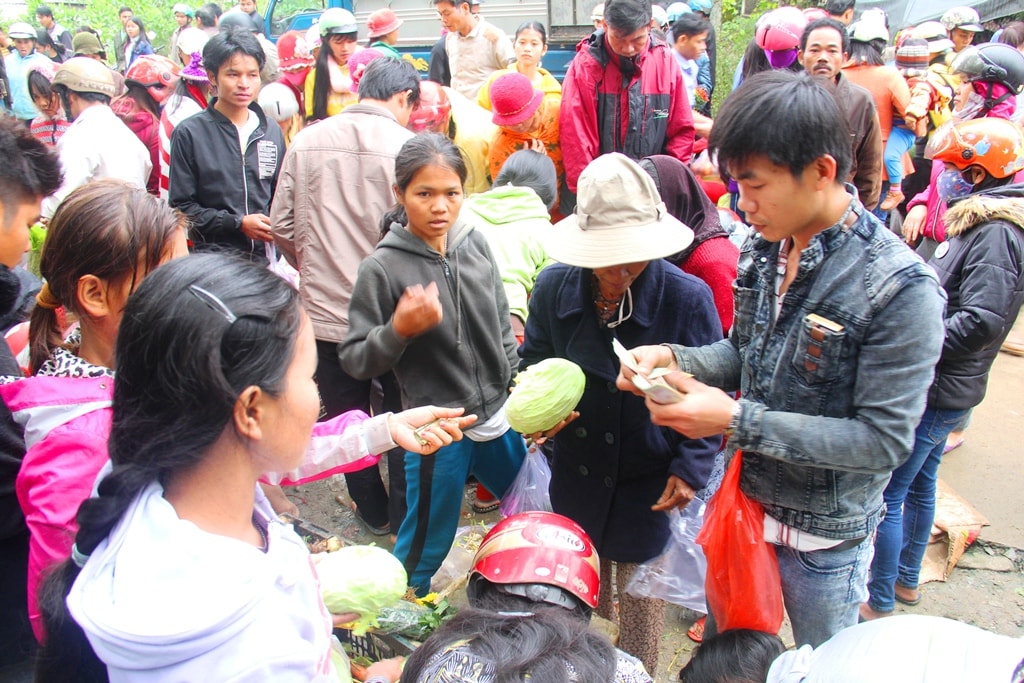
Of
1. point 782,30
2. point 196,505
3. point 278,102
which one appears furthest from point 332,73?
point 196,505

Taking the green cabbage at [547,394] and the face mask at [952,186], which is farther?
Answer: the face mask at [952,186]

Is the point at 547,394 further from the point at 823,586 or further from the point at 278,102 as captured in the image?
the point at 278,102

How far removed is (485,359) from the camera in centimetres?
311

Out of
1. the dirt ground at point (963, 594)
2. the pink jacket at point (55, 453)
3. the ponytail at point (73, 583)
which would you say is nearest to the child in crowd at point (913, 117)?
the dirt ground at point (963, 594)

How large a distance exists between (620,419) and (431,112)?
3.34 meters

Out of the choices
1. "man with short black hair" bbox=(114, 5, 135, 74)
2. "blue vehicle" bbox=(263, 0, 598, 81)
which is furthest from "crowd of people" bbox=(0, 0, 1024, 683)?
"man with short black hair" bbox=(114, 5, 135, 74)

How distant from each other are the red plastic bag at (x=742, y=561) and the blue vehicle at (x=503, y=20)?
24.6 feet

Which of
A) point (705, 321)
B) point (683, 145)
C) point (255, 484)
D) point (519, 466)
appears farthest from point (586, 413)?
point (683, 145)

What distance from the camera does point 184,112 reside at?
16.3ft

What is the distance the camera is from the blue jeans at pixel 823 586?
6.43ft

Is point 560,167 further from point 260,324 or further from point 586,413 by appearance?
point 260,324

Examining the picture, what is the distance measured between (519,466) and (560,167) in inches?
111

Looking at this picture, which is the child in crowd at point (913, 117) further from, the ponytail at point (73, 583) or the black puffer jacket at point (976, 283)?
the ponytail at point (73, 583)

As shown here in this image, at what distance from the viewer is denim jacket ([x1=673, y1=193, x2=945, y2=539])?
1646 mm
